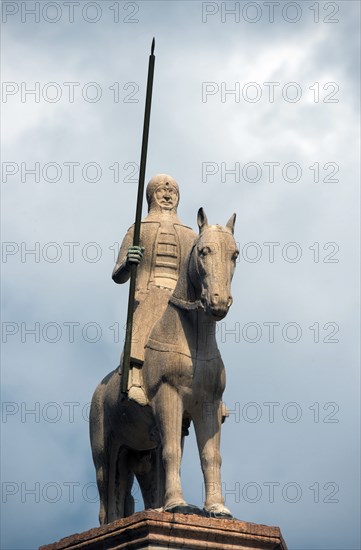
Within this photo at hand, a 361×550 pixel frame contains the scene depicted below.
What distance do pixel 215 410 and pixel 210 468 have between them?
33.0 inches

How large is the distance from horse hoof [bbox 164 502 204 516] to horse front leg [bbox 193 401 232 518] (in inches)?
19.0

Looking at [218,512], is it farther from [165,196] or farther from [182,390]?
[165,196]

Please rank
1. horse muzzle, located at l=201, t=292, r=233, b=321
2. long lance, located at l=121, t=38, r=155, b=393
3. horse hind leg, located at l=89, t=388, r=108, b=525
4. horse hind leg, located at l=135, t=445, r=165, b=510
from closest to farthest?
horse muzzle, located at l=201, t=292, r=233, b=321, long lance, located at l=121, t=38, r=155, b=393, horse hind leg, located at l=135, t=445, r=165, b=510, horse hind leg, located at l=89, t=388, r=108, b=525

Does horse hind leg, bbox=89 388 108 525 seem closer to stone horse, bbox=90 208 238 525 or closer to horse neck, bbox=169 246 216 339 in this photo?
stone horse, bbox=90 208 238 525

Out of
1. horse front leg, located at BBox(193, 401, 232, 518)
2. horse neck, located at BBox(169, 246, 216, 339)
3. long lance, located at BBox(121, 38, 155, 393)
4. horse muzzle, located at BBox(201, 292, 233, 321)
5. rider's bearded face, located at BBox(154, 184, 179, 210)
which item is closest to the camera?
horse muzzle, located at BBox(201, 292, 233, 321)

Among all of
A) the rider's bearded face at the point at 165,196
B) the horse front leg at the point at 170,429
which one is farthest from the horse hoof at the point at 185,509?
the rider's bearded face at the point at 165,196

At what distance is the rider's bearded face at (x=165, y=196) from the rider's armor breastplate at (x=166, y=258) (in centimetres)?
79

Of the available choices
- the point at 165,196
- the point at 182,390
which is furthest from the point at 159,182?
the point at 182,390

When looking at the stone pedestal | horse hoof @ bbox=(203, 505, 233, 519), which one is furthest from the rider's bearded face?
the stone pedestal

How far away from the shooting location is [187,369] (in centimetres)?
2427

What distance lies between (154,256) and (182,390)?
2.62 m

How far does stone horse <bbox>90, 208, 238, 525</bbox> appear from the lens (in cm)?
2375

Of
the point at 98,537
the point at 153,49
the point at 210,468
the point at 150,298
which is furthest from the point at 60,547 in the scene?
the point at 153,49

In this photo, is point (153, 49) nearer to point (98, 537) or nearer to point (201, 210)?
point (201, 210)
